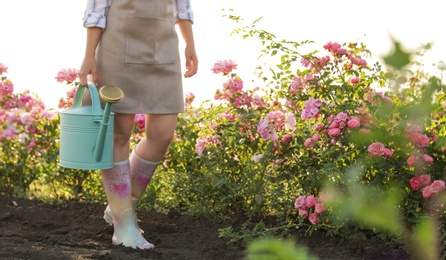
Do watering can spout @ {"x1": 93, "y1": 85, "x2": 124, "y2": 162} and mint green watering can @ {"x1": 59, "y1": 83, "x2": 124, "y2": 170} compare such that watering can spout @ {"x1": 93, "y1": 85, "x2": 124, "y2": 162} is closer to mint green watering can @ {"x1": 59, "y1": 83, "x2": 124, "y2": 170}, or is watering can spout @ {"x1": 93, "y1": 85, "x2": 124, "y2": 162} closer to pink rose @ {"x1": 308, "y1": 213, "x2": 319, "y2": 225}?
mint green watering can @ {"x1": 59, "y1": 83, "x2": 124, "y2": 170}

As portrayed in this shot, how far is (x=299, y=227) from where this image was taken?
139 inches

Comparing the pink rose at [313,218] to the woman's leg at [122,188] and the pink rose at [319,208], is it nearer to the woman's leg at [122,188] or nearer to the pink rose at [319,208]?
the pink rose at [319,208]

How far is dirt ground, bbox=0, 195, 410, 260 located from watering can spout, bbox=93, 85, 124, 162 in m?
0.44

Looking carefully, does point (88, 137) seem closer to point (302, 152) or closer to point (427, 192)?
point (302, 152)

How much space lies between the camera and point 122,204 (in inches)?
130

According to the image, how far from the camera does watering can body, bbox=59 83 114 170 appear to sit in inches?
121

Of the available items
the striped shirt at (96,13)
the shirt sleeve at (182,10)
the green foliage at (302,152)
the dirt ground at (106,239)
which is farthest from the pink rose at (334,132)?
the striped shirt at (96,13)

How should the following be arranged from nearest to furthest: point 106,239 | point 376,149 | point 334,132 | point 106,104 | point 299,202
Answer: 1. point 106,104
2. point 376,149
3. point 334,132
4. point 299,202
5. point 106,239

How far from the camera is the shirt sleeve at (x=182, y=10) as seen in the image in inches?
133

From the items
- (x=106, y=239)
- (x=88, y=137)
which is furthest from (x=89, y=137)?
(x=106, y=239)

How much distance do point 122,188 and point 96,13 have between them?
802 millimetres

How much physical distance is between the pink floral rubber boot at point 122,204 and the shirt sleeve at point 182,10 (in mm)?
726

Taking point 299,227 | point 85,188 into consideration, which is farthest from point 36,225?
point 299,227

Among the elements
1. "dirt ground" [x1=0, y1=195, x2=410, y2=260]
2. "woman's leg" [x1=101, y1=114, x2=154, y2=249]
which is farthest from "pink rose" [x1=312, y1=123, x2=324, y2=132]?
"woman's leg" [x1=101, y1=114, x2=154, y2=249]
